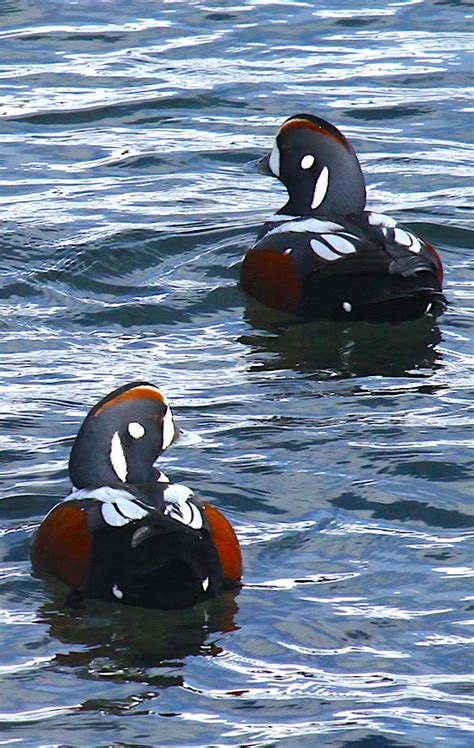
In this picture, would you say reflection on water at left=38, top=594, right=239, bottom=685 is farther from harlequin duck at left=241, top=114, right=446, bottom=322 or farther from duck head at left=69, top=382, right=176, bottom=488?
harlequin duck at left=241, top=114, right=446, bottom=322

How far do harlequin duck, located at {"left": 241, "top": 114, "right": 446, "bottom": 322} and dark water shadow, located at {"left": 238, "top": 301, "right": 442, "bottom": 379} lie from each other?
0.09m

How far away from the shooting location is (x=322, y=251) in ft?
33.0

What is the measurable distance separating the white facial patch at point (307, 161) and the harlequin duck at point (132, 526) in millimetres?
4335

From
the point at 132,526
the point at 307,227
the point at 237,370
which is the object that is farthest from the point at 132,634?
the point at 307,227

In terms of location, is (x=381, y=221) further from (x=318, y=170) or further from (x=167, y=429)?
(x=167, y=429)

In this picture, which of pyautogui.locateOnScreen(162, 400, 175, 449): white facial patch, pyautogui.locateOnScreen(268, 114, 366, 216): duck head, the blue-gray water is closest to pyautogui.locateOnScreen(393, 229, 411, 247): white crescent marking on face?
the blue-gray water

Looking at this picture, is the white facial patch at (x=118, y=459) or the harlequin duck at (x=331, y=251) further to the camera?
the harlequin duck at (x=331, y=251)

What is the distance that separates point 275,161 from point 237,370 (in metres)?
2.55

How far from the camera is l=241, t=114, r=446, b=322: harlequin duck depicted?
386 inches

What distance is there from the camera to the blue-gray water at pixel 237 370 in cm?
582

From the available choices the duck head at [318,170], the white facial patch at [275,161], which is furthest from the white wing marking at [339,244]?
the white facial patch at [275,161]

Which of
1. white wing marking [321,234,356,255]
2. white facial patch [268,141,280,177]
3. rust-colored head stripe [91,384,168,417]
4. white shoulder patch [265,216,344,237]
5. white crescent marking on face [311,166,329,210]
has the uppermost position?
white facial patch [268,141,280,177]

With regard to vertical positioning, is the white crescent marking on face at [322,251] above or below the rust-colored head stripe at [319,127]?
below

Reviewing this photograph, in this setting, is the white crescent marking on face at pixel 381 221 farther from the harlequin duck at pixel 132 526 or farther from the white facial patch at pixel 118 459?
the white facial patch at pixel 118 459
